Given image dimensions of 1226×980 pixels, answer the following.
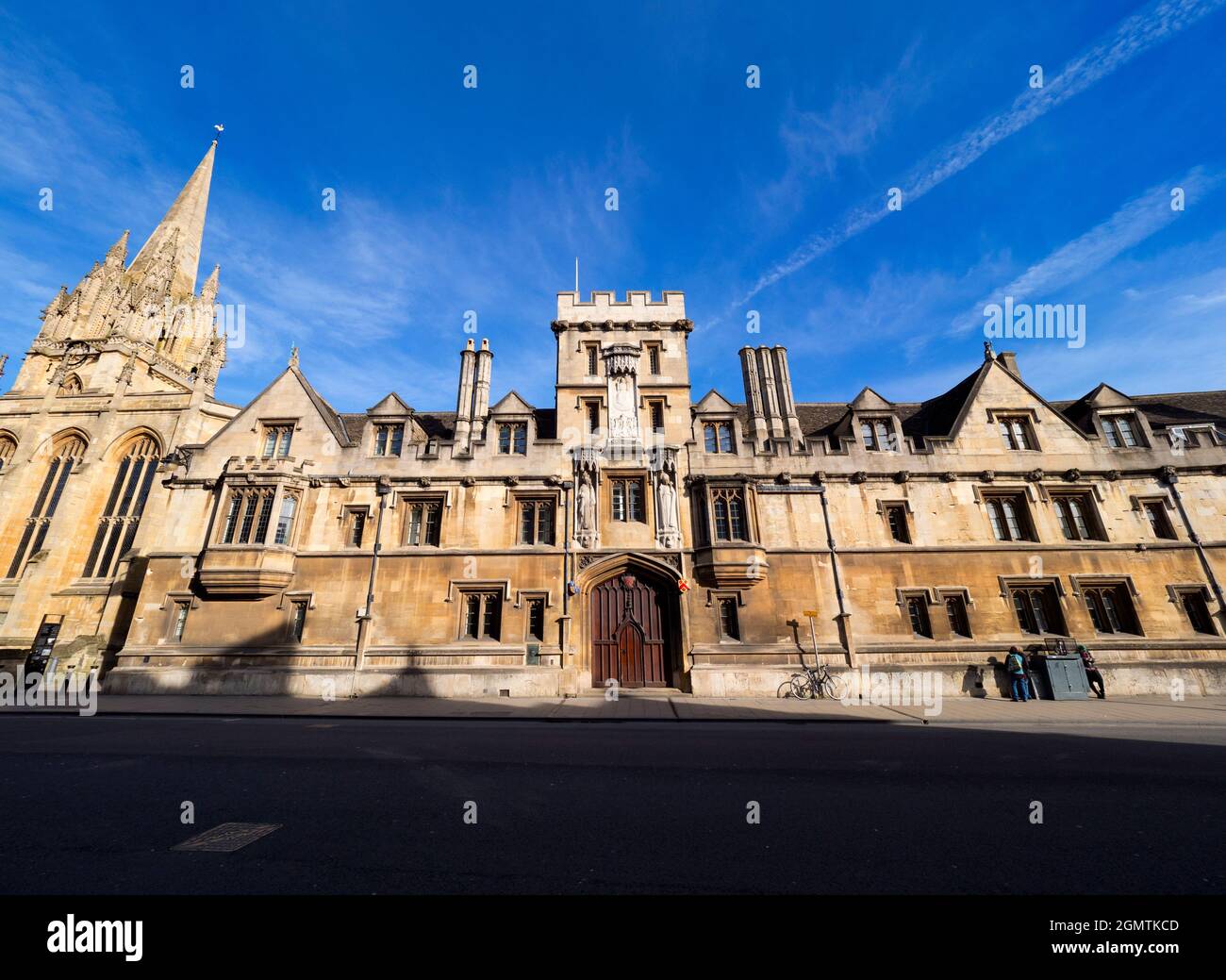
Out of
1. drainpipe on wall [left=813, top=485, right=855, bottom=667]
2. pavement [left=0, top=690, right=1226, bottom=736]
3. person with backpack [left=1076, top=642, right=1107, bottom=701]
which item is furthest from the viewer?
drainpipe on wall [left=813, top=485, right=855, bottom=667]

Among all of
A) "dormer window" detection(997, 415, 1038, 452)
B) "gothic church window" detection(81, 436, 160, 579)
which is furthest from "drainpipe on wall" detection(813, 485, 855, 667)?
"gothic church window" detection(81, 436, 160, 579)

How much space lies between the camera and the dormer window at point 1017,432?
67.6ft

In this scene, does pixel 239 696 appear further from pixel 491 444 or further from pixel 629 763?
pixel 629 763

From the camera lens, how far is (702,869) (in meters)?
3.74

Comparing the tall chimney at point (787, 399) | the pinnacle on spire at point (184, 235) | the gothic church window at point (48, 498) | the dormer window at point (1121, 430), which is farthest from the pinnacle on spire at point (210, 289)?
the dormer window at point (1121, 430)

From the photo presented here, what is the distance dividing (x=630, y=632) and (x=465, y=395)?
1272cm

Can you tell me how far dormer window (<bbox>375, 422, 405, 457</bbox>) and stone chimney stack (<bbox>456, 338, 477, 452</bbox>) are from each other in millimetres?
2533

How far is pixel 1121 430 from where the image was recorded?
2092cm

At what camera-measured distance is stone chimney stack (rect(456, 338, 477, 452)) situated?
2119cm

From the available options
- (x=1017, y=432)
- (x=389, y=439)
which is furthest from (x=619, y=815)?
(x=1017, y=432)

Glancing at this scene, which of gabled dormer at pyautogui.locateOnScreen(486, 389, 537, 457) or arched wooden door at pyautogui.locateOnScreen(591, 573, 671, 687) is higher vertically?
gabled dormer at pyautogui.locateOnScreen(486, 389, 537, 457)

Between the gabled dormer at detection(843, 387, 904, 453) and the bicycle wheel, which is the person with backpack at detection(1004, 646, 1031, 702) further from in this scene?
the gabled dormer at detection(843, 387, 904, 453)

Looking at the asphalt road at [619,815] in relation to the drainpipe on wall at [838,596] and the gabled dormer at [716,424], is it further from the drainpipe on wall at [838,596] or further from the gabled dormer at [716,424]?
the gabled dormer at [716,424]

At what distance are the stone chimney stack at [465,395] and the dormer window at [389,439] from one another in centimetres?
253
